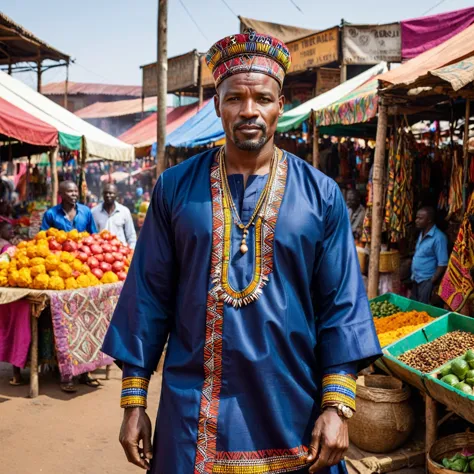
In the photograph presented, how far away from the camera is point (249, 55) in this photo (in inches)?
73.0

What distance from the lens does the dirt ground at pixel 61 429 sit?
3727 mm

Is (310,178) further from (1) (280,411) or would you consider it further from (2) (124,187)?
(2) (124,187)

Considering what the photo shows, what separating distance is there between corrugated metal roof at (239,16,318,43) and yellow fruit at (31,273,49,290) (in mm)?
10790

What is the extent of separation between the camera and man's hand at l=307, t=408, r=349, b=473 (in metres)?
1.66

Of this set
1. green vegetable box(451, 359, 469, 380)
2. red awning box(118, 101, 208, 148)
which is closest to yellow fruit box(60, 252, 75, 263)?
green vegetable box(451, 359, 469, 380)

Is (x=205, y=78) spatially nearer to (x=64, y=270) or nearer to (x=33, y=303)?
(x=64, y=270)

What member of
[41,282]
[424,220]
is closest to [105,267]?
[41,282]

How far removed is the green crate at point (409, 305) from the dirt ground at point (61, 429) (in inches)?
98.7

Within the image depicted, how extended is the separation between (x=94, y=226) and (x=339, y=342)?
5.26 metres

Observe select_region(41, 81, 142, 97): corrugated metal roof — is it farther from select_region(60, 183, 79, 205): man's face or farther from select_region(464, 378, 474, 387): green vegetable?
select_region(464, 378, 474, 387): green vegetable

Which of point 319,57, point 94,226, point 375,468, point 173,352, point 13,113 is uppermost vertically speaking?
point 319,57

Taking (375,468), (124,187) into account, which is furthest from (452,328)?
(124,187)

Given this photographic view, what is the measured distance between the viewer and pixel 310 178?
75.0 inches

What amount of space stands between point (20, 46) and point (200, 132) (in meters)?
5.42
